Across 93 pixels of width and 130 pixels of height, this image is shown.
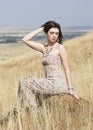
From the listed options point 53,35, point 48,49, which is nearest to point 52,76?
point 48,49

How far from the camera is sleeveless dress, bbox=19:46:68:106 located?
6.75 m

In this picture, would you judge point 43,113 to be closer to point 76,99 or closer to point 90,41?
point 76,99

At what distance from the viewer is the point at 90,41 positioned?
21.4 metres

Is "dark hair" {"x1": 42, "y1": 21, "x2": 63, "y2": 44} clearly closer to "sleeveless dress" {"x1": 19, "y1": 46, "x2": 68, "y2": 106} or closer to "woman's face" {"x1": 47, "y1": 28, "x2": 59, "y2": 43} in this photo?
"woman's face" {"x1": 47, "y1": 28, "x2": 59, "y2": 43}

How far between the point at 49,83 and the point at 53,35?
0.65m

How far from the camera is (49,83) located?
22.3ft

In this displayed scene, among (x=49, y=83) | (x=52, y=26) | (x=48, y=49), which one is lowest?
(x=49, y=83)

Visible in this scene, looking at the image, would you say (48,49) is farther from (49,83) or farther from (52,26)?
(49,83)

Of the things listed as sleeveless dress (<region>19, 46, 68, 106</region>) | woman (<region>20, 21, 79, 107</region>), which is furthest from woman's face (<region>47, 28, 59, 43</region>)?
sleeveless dress (<region>19, 46, 68, 106</region>)

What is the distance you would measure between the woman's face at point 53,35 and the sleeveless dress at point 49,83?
21 centimetres

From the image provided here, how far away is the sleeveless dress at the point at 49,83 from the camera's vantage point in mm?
6754

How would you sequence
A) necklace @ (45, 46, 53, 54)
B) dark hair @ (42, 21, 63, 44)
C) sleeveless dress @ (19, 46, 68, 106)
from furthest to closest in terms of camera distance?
1. dark hair @ (42, 21, 63, 44)
2. necklace @ (45, 46, 53, 54)
3. sleeveless dress @ (19, 46, 68, 106)

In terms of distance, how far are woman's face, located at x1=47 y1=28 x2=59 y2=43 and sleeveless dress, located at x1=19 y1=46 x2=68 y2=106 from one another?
0.21 meters

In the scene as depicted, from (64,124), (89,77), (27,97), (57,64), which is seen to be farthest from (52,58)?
(89,77)
